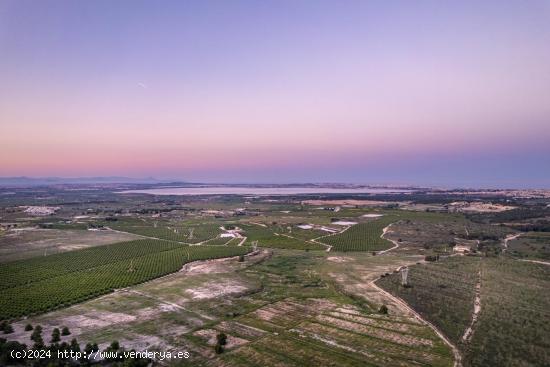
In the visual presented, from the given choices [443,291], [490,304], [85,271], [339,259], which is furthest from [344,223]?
[85,271]

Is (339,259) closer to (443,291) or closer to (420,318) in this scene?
(443,291)

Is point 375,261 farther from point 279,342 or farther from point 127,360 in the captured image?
point 127,360

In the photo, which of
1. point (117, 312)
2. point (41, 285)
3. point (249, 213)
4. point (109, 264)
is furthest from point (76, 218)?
point (117, 312)

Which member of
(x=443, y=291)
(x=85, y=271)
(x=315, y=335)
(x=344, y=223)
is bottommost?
(x=85, y=271)

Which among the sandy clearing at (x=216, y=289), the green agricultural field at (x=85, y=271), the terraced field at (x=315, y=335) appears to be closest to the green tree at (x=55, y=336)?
the green agricultural field at (x=85, y=271)

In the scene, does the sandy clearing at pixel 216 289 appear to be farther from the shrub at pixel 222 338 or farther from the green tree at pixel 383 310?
the green tree at pixel 383 310
